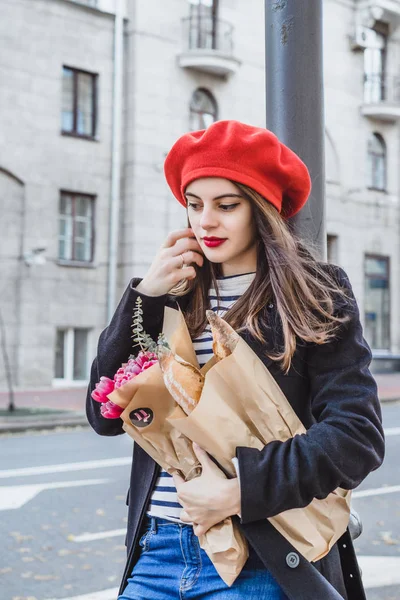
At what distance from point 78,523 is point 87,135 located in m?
14.8

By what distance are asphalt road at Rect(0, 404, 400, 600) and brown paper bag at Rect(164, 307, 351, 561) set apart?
3189 mm

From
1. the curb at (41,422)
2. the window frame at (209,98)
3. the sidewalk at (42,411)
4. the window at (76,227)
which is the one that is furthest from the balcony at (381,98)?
the curb at (41,422)

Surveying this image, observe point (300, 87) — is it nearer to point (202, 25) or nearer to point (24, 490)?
point (24, 490)

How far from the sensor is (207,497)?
1755 millimetres

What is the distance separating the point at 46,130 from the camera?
757 inches

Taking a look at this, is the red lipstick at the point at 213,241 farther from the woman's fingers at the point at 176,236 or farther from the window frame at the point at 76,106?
the window frame at the point at 76,106

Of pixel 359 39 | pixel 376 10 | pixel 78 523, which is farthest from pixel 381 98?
pixel 78 523

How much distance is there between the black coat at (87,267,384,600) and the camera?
1740 millimetres

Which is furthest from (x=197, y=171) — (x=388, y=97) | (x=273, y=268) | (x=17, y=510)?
(x=388, y=97)

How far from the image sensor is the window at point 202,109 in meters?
21.6

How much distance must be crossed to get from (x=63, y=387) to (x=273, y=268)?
57.6 feet

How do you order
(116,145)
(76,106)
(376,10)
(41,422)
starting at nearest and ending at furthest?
1. (41,422)
2. (76,106)
3. (116,145)
4. (376,10)

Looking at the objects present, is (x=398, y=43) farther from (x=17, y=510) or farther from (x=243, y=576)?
(x=243, y=576)

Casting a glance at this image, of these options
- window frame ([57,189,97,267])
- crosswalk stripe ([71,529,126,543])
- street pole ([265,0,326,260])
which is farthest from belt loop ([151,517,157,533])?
window frame ([57,189,97,267])
